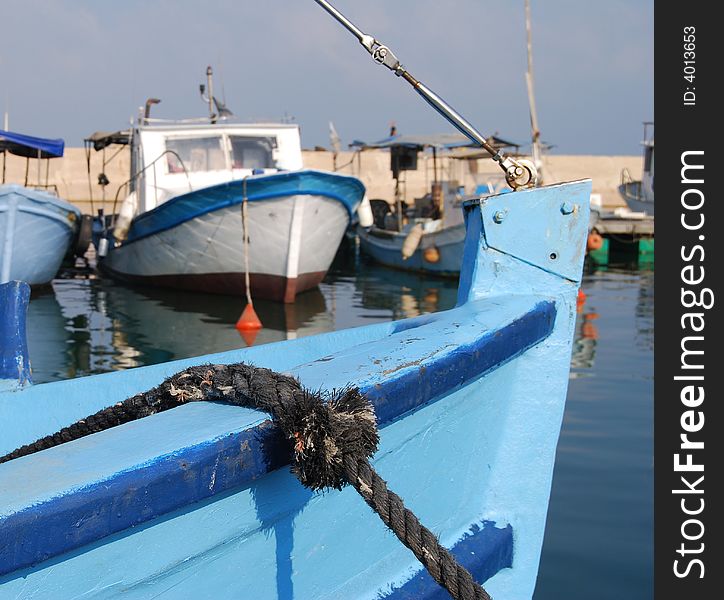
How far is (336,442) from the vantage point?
57.0 inches

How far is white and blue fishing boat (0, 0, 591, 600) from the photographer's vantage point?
128 centimetres

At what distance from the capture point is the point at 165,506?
4.27 ft

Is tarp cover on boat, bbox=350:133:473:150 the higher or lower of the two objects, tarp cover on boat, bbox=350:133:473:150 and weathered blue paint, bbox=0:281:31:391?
the higher

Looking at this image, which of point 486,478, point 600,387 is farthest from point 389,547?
point 600,387

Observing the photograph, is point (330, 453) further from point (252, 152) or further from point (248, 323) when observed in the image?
point (252, 152)

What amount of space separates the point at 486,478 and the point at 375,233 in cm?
1840

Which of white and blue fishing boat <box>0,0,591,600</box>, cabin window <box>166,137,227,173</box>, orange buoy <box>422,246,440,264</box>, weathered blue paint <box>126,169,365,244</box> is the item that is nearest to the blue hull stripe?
white and blue fishing boat <box>0,0,591,600</box>

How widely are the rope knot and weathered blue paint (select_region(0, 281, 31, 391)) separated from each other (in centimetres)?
140

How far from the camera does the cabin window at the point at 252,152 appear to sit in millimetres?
13938

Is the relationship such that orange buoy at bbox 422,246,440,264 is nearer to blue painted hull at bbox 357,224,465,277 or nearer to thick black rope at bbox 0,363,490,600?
blue painted hull at bbox 357,224,465,277

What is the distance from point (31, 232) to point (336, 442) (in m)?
12.3

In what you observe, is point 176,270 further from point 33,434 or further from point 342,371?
point 342,371

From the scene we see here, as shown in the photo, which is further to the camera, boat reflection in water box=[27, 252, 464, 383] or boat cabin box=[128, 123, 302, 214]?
boat cabin box=[128, 123, 302, 214]
